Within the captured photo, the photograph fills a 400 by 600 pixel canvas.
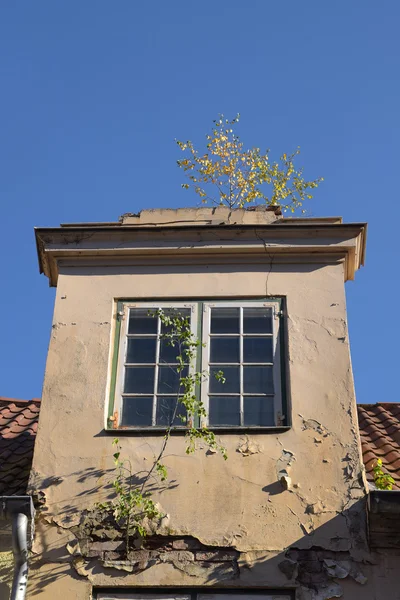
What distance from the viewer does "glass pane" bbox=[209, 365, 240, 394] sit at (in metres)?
7.95

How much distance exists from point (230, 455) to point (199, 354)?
3.62ft

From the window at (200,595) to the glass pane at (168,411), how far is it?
4.90 feet

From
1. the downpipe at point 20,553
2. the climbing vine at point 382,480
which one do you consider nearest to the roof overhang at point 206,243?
the climbing vine at point 382,480

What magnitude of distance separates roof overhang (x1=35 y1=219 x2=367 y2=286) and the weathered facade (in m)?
0.01

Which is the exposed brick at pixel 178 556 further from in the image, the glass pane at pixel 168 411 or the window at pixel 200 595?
the glass pane at pixel 168 411

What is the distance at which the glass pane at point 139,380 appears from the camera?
802 centimetres

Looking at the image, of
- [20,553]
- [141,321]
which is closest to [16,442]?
[141,321]

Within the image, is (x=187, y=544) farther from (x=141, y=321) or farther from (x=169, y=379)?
(x=141, y=321)

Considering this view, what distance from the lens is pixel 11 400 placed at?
10.1 metres

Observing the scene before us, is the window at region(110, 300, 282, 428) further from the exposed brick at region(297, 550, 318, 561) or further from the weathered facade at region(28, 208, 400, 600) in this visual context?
the exposed brick at region(297, 550, 318, 561)

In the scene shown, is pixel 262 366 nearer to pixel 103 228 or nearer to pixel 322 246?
pixel 322 246

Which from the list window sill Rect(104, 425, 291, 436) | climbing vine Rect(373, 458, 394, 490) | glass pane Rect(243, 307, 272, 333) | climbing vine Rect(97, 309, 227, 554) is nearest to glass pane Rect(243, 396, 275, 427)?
window sill Rect(104, 425, 291, 436)

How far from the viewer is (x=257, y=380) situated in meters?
8.02

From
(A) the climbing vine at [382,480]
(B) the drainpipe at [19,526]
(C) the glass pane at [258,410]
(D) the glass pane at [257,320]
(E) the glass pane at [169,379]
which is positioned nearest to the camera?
(B) the drainpipe at [19,526]
